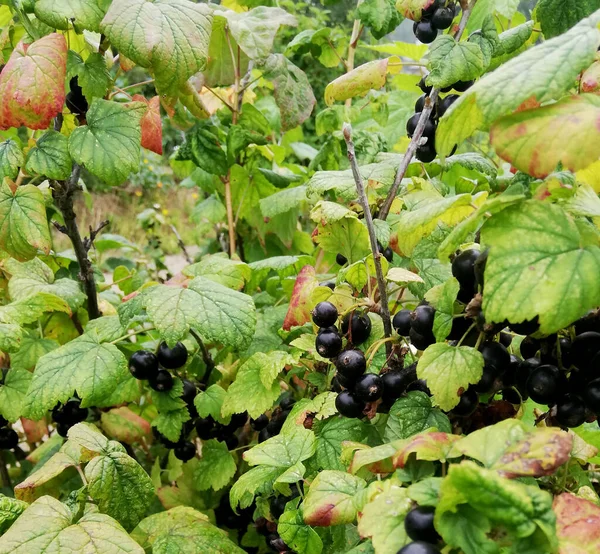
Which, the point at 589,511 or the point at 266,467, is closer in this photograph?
the point at 589,511

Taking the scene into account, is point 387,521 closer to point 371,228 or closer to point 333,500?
point 333,500

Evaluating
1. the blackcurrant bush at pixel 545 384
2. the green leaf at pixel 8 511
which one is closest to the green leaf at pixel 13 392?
the green leaf at pixel 8 511

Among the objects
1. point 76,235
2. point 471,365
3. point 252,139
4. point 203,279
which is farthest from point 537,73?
point 252,139

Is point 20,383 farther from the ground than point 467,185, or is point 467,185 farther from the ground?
point 467,185

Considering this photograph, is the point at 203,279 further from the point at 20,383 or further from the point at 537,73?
the point at 537,73

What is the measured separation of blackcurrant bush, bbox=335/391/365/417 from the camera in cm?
89

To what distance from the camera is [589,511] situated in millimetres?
611

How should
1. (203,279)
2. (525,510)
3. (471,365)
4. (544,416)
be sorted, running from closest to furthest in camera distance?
(525,510), (471,365), (544,416), (203,279)

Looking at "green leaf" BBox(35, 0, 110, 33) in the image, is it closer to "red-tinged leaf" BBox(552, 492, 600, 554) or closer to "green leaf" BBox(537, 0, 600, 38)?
"green leaf" BBox(537, 0, 600, 38)

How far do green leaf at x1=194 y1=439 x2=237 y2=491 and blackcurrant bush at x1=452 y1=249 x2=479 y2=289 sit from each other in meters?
0.83

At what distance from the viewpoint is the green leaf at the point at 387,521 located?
22.5 inches

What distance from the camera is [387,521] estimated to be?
59cm

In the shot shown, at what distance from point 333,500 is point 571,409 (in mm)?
353

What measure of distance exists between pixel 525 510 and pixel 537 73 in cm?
42
